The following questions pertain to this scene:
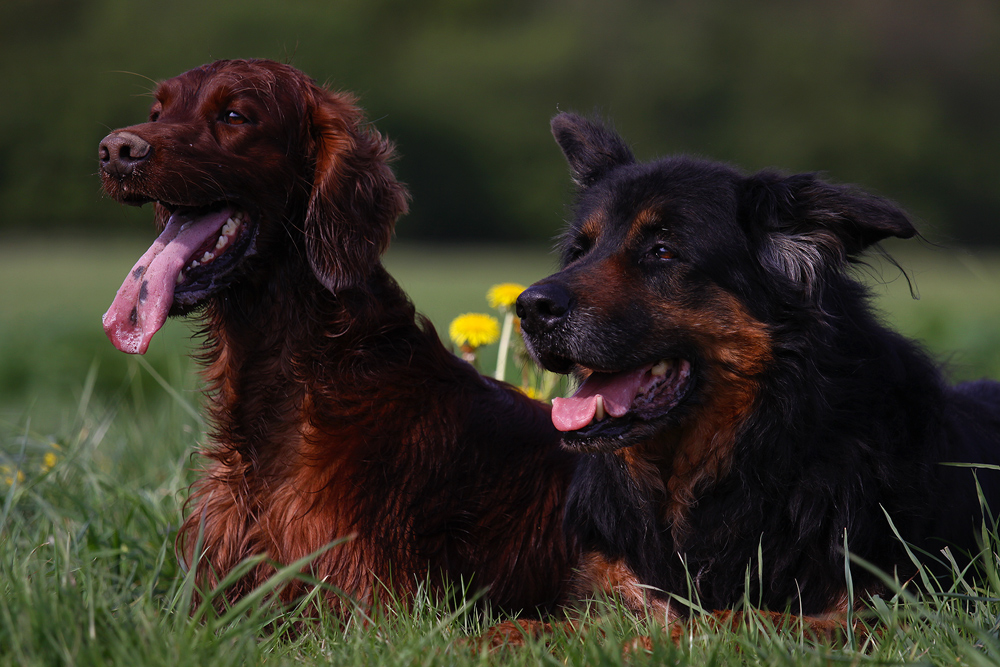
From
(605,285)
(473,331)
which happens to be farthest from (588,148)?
(473,331)

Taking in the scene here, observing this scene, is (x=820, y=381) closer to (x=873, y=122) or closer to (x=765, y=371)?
(x=765, y=371)

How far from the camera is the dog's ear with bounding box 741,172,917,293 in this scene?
2.86 meters

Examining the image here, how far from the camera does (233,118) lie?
302 cm

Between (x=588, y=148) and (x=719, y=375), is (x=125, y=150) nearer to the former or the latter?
(x=588, y=148)

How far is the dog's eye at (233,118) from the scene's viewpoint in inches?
118

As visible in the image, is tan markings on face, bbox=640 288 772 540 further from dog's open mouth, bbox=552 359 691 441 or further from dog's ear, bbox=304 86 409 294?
dog's ear, bbox=304 86 409 294

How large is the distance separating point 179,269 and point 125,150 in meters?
0.40

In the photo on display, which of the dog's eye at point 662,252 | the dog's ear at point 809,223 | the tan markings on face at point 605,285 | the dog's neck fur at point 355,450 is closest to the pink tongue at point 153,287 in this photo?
the dog's neck fur at point 355,450

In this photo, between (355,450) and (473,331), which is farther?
(473,331)

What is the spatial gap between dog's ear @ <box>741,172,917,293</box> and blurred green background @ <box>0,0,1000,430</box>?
29702 mm

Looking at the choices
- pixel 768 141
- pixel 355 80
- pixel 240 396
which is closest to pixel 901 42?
pixel 768 141

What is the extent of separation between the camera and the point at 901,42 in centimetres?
4875

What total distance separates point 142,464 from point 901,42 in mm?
52336

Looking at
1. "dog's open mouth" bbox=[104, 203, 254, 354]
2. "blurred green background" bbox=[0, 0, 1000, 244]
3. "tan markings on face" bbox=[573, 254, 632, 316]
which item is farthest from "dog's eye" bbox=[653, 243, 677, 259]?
"blurred green background" bbox=[0, 0, 1000, 244]
